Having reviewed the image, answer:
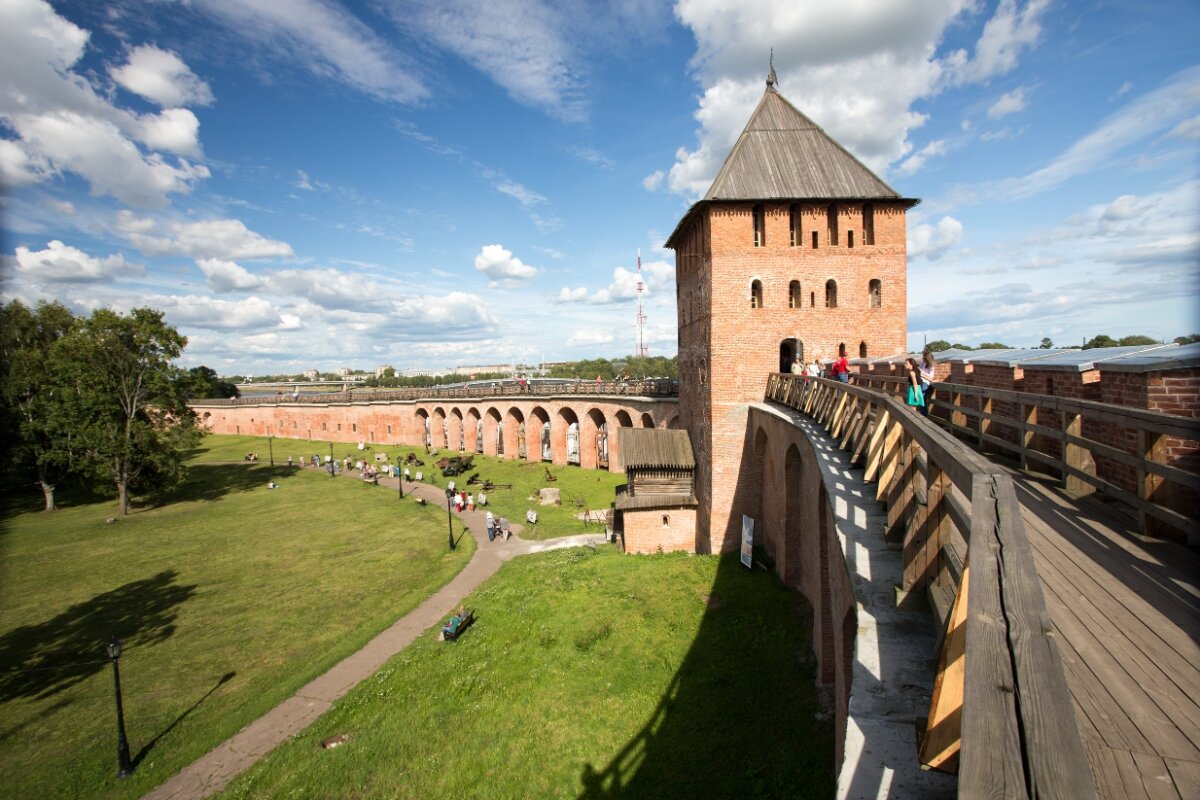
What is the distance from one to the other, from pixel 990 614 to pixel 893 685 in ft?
5.96

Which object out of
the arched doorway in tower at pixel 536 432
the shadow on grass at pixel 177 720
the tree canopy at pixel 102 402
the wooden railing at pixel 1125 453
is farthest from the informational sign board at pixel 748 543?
the tree canopy at pixel 102 402

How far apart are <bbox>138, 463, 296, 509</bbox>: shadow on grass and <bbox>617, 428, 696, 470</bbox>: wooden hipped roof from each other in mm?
26564

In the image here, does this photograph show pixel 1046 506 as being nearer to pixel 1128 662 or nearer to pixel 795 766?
pixel 1128 662

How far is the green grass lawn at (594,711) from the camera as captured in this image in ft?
29.9

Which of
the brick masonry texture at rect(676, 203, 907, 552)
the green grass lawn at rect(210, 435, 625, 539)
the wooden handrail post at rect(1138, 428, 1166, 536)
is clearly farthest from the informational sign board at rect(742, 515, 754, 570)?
the wooden handrail post at rect(1138, 428, 1166, 536)

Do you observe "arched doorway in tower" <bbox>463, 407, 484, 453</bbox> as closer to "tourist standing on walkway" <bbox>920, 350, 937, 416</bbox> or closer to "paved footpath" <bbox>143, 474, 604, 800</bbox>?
"paved footpath" <bbox>143, 474, 604, 800</bbox>

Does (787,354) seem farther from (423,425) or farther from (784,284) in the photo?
(423,425)

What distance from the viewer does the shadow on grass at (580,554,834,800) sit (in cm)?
862

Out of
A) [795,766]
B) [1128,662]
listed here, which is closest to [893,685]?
[1128,662]

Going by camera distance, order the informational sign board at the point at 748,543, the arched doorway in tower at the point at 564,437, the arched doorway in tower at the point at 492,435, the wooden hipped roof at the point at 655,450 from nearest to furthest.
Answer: the informational sign board at the point at 748,543 < the wooden hipped roof at the point at 655,450 < the arched doorway in tower at the point at 564,437 < the arched doorway in tower at the point at 492,435

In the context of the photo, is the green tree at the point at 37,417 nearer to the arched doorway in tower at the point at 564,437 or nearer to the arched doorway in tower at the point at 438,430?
the arched doorway in tower at the point at 438,430

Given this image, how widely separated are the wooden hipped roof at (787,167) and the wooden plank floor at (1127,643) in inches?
565

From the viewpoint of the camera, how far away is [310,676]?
42.8 feet

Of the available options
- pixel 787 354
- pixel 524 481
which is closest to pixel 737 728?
pixel 787 354
